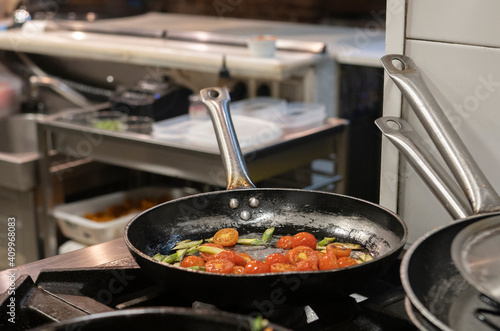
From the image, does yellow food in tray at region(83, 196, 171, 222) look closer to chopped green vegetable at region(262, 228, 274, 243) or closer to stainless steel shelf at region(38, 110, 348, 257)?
stainless steel shelf at region(38, 110, 348, 257)

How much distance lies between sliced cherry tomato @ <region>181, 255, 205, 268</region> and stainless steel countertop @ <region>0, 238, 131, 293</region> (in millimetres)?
187

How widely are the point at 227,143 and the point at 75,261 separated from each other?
1.03ft

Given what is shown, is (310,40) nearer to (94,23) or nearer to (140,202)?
(140,202)

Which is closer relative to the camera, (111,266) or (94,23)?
(111,266)

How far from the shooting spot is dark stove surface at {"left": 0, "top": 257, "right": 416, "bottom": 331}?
32.2 inches

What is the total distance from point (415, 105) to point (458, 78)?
133 mm

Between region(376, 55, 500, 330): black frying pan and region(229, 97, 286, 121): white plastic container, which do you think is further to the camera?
region(229, 97, 286, 121): white plastic container

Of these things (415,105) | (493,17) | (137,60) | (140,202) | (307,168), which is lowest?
(140,202)

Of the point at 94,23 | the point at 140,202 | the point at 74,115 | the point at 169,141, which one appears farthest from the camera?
the point at 94,23

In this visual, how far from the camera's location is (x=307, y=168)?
9.09ft

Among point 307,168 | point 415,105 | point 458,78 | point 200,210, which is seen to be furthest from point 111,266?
point 307,168

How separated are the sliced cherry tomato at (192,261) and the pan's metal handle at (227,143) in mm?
165

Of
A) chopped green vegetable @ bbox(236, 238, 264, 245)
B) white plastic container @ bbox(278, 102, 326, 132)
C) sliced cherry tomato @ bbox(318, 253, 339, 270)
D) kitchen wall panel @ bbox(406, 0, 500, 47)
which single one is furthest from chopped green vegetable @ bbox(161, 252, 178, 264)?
white plastic container @ bbox(278, 102, 326, 132)

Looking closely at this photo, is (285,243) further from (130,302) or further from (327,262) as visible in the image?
(130,302)
